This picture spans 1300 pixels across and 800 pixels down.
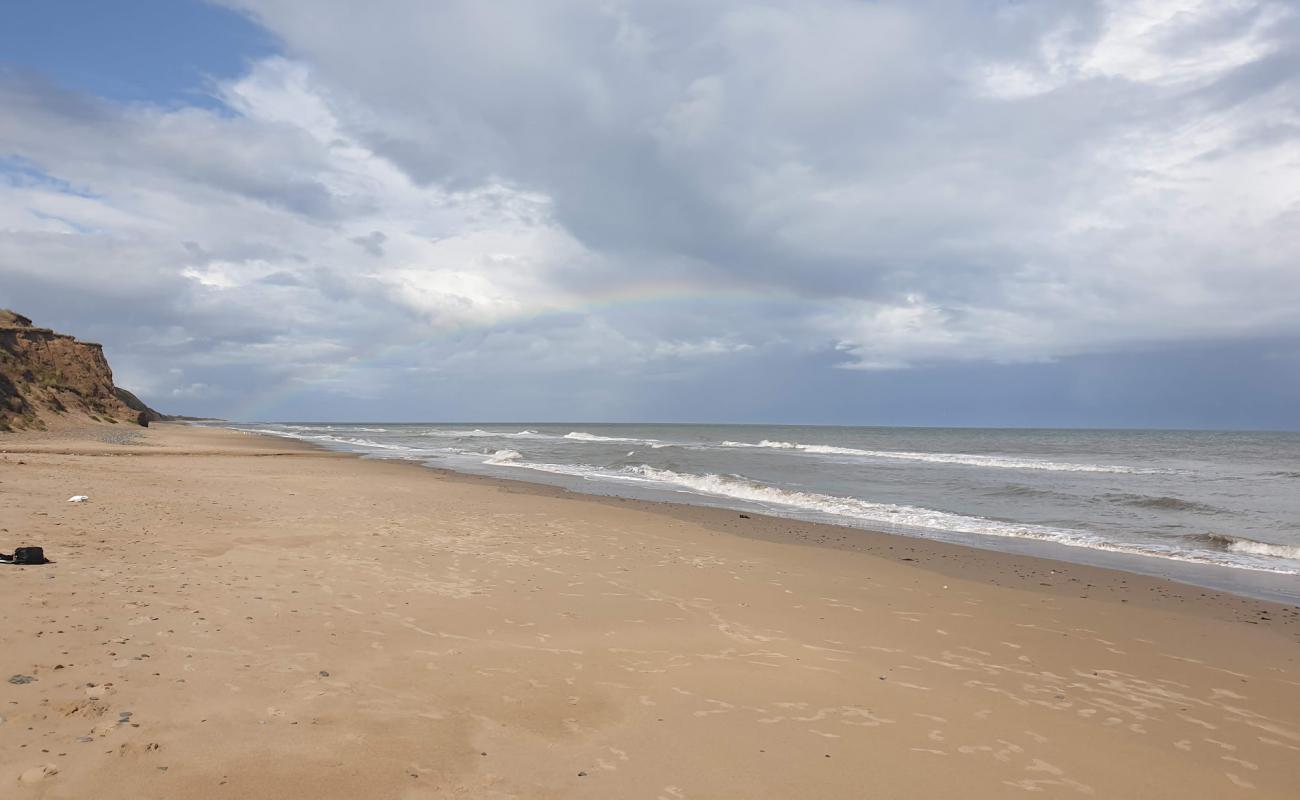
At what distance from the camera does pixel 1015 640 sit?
25.2 ft

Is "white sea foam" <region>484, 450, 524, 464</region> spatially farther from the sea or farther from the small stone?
the small stone

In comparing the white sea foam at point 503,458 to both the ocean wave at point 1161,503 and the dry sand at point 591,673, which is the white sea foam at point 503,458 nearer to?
the dry sand at point 591,673

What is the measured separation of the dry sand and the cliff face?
1263 inches

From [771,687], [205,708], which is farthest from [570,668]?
[205,708]

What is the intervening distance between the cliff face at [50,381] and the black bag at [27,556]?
34.3m

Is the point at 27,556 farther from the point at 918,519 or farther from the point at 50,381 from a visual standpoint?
the point at 50,381

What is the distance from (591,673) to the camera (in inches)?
232

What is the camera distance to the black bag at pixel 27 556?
7143 millimetres

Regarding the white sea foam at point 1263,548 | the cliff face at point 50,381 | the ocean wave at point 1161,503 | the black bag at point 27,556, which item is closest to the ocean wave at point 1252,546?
the white sea foam at point 1263,548

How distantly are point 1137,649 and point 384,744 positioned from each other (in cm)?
781

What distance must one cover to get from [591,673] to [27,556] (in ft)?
20.4

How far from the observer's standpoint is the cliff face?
35438 millimetres

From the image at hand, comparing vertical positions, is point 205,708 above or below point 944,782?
above

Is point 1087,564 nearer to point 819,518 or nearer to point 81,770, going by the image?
point 819,518
